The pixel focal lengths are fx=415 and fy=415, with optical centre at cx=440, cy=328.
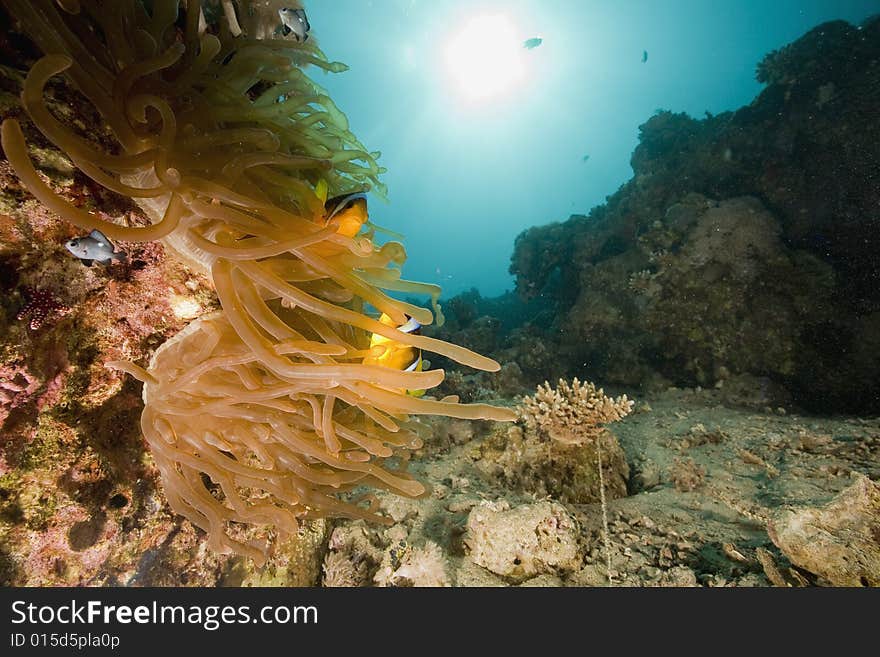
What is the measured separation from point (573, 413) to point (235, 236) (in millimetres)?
3273

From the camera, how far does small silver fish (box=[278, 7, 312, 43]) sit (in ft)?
7.77

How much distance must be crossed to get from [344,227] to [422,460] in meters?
2.97

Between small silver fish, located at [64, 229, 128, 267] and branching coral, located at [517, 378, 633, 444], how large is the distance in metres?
3.45

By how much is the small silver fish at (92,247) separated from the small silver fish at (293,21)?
157 cm

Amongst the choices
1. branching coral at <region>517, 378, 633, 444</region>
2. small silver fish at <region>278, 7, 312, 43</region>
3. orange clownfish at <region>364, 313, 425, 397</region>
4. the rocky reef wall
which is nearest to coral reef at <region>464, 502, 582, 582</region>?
orange clownfish at <region>364, 313, 425, 397</region>

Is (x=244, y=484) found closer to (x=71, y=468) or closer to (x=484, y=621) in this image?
(x=71, y=468)

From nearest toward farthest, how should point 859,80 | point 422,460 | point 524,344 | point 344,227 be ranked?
1. point 344,227
2. point 422,460
3. point 859,80
4. point 524,344

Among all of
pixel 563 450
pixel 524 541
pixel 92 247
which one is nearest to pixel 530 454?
pixel 563 450

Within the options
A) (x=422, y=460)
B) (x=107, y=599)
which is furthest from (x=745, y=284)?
(x=107, y=599)

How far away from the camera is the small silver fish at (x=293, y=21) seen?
2369mm

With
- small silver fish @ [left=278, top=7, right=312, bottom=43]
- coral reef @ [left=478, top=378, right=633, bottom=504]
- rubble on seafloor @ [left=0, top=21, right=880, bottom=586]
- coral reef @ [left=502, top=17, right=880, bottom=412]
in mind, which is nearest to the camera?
rubble on seafloor @ [left=0, top=21, right=880, bottom=586]

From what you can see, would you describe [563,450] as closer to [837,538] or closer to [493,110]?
[837,538]

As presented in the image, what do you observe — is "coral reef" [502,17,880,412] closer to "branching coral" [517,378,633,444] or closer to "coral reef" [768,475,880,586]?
"branching coral" [517,378,633,444]

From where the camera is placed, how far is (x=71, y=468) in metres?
2.04
